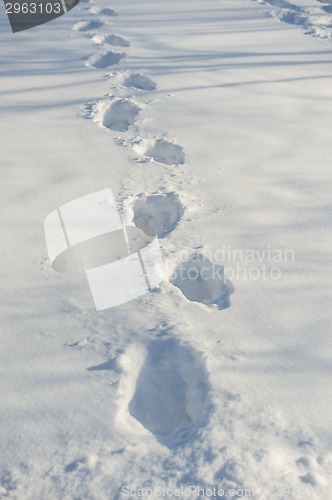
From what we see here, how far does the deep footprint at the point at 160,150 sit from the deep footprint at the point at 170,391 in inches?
48.2

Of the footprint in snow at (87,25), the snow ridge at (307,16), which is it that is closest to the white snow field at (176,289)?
the footprint in snow at (87,25)

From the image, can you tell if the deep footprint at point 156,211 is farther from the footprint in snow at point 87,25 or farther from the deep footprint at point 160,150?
the footprint in snow at point 87,25

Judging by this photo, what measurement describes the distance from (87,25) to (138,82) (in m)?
1.15

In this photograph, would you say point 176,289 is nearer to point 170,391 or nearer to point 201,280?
point 201,280

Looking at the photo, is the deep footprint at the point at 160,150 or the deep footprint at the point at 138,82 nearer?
the deep footprint at the point at 160,150

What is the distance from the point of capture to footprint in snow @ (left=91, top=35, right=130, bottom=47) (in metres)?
3.92

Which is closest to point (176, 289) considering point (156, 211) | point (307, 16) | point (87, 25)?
point (156, 211)

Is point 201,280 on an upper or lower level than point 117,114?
lower

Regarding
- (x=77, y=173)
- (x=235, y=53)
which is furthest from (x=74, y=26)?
(x=77, y=173)

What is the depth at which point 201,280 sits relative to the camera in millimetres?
2004

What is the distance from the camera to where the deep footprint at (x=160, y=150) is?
8.83ft

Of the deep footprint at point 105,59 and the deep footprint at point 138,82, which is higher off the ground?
the deep footprint at point 105,59

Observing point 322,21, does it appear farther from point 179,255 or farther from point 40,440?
point 40,440

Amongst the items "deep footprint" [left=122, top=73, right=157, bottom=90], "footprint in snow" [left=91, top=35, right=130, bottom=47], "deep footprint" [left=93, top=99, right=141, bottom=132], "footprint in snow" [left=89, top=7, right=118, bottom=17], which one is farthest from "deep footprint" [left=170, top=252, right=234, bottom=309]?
"footprint in snow" [left=89, top=7, right=118, bottom=17]
